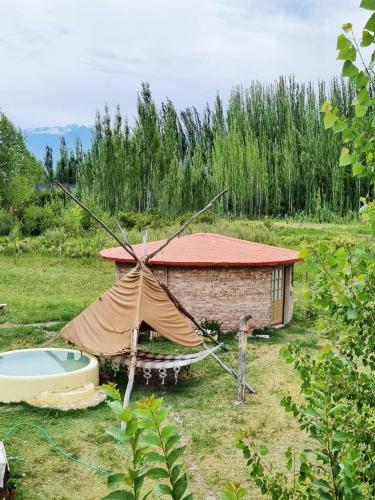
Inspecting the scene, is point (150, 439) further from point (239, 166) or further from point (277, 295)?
point (239, 166)

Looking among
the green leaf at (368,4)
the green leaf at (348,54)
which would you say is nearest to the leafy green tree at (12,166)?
the green leaf at (348,54)

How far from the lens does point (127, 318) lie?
12.2 m

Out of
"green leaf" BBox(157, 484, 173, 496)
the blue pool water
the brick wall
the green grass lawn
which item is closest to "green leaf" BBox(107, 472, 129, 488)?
Result: "green leaf" BBox(157, 484, 173, 496)

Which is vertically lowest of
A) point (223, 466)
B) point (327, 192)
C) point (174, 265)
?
point (223, 466)

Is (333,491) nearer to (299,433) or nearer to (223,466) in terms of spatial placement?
(223,466)

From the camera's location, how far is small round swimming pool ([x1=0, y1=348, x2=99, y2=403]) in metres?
11.0

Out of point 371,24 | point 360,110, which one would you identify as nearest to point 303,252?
point 360,110

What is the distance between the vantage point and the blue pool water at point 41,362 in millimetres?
12023

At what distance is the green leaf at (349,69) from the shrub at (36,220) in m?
33.7

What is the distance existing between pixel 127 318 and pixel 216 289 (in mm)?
4836

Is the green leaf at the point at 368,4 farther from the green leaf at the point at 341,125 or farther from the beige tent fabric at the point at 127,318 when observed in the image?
the beige tent fabric at the point at 127,318

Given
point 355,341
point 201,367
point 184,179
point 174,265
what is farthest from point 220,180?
point 355,341

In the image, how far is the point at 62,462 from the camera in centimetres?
880

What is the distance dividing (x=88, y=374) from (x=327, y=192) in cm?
3381
